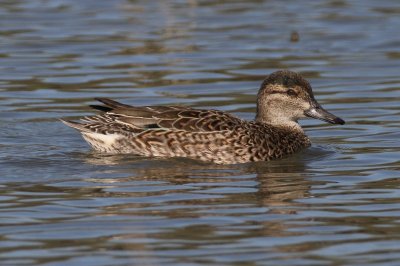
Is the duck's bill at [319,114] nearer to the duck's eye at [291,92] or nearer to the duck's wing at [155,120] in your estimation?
the duck's eye at [291,92]

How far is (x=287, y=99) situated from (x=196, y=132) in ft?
3.65

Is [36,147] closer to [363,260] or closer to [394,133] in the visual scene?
[394,133]

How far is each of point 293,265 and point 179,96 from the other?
7.50m

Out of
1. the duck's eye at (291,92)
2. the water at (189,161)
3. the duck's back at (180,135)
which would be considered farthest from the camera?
the duck's eye at (291,92)

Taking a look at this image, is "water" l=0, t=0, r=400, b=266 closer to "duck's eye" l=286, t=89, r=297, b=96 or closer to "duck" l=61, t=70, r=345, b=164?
"duck" l=61, t=70, r=345, b=164

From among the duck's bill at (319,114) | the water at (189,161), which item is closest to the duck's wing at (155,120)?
the water at (189,161)

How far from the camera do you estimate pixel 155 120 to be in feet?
40.3

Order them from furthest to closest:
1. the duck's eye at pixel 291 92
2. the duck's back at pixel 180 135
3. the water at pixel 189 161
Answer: the duck's eye at pixel 291 92, the duck's back at pixel 180 135, the water at pixel 189 161

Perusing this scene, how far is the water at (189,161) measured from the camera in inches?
344

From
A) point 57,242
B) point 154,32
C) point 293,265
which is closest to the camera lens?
point 293,265

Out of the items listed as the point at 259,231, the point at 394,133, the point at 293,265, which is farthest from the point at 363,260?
the point at 394,133

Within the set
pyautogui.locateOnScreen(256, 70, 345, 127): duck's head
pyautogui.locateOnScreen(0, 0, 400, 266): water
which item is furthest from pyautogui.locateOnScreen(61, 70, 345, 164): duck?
pyautogui.locateOnScreen(0, 0, 400, 266): water

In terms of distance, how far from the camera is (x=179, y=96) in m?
15.5

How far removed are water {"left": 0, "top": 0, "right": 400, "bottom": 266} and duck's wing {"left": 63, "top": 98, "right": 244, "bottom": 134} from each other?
0.38m
